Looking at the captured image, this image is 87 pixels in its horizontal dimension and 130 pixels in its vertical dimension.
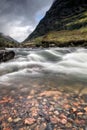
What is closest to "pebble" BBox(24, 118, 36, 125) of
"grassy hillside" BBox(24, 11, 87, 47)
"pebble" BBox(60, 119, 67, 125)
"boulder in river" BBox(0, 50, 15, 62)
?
"pebble" BBox(60, 119, 67, 125)

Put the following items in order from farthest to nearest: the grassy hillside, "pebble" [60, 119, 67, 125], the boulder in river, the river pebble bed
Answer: the grassy hillside → the boulder in river → "pebble" [60, 119, 67, 125] → the river pebble bed

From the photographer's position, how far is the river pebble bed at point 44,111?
7078mm

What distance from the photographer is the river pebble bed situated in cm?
708

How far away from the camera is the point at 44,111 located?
7977 mm

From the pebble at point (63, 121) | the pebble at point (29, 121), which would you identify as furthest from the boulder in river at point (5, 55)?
the pebble at point (63, 121)

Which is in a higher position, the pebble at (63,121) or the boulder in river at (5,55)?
the boulder in river at (5,55)

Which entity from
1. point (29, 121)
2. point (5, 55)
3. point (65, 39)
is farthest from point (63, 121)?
point (65, 39)

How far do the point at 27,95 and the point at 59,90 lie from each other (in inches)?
69.3

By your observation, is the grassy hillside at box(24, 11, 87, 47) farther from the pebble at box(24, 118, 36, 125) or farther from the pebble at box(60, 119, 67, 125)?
the pebble at box(24, 118, 36, 125)

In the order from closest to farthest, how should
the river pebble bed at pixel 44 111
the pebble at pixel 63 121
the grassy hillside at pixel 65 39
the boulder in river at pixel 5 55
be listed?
the river pebble bed at pixel 44 111 < the pebble at pixel 63 121 < the boulder in river at pixel 5 55 < the grassy hillside at pixel 65 39

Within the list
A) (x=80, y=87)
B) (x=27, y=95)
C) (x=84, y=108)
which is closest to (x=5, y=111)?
(x=27, y=95)

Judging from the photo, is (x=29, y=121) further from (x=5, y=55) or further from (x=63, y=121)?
(x=5, y=55)

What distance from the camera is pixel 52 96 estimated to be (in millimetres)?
9383

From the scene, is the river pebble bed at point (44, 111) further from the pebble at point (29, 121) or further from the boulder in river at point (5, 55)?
the boulder in river at point (5, 55)
